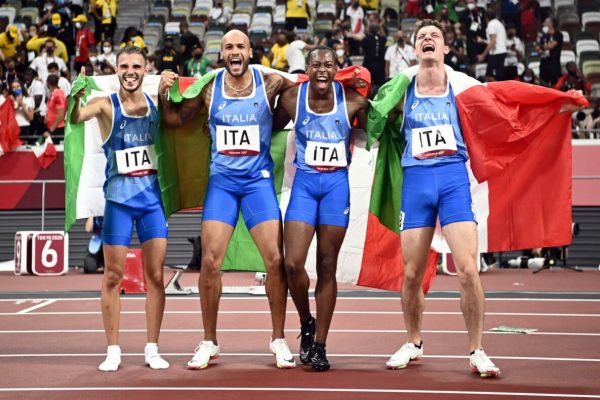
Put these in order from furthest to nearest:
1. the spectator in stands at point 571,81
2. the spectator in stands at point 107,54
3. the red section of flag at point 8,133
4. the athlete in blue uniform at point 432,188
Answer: the spectator in stands at point 107,54
the spectator in stands at point 571,81
the red section of flag at point 8,133
the athlete in blue uniform at point 432,188

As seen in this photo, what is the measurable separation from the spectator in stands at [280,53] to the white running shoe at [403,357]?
11.7m

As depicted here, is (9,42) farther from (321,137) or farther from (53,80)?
(321,137)

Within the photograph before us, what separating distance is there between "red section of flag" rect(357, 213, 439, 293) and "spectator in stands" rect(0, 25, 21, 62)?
47.4ft

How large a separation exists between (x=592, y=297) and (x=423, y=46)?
5632mm

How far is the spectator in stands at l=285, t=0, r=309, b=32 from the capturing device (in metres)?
21.3

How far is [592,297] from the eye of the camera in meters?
12.1

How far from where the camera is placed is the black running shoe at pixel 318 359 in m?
7.21

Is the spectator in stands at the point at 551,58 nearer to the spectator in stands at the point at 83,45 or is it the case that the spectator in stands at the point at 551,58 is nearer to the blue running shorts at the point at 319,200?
the spectator in stands at the point at 83,45

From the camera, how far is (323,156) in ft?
24.5

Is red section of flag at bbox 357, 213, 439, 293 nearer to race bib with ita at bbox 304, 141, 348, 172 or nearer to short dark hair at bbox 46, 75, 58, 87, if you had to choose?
race bib with ita at bbox 304, 141, 348, 172

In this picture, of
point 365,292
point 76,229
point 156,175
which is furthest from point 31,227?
point 156,175

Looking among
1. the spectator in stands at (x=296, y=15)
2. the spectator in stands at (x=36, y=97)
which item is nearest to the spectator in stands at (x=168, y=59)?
the spectator in stands at (x=36, y=97)

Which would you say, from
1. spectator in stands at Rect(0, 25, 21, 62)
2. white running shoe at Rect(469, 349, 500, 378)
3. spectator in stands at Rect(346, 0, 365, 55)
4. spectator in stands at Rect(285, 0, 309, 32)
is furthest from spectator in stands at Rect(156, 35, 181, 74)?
white running shoe at Rect(469, 349, 500, 378)

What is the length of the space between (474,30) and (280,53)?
12.2ft
